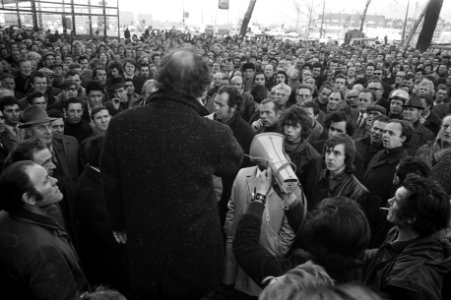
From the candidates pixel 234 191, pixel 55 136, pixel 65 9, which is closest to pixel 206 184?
pixel 234 191

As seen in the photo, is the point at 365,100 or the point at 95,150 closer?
the point at 95,150

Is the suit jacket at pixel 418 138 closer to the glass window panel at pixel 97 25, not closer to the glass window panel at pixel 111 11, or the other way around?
the glass window panel at pixel 97 25

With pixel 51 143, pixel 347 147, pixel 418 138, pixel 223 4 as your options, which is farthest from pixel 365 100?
pixel 223 4

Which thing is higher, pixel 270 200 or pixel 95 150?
pixel 95 150

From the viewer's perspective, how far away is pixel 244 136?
159 inches

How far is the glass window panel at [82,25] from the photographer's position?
21281 mm

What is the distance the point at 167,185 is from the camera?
1.51 meters

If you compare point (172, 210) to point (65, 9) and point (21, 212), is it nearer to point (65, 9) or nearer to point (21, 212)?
point (21, 212)

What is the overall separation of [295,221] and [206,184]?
24.4 inches

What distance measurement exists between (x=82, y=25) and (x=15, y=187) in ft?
72.4

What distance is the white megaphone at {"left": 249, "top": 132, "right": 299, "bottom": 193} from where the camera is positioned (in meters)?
1.77

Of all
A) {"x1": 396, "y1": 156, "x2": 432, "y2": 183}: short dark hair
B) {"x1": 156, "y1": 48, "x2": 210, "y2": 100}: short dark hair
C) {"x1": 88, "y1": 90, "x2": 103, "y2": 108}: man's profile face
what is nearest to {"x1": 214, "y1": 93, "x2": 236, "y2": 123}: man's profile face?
{"x1": 396, "y1": 156, "x2": 432, "y2": 183}: short dark hair

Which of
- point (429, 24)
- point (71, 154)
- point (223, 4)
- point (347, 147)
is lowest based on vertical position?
point (71, 154)

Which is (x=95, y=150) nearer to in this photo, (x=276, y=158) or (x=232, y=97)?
(x=276, y=158)
